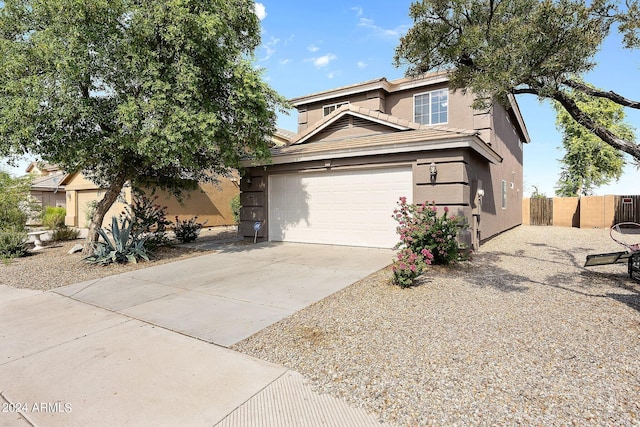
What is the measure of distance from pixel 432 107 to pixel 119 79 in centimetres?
1097

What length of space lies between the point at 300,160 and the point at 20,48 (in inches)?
283

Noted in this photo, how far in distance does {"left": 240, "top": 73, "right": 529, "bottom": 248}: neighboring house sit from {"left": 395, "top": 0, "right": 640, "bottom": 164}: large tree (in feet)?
9.79

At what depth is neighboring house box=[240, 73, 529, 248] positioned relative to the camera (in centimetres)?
867

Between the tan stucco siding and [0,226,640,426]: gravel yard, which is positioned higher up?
the tan stucco siding

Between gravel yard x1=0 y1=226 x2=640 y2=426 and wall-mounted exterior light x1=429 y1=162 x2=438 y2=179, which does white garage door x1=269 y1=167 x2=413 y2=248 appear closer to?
wall-mounted exterior light x1=429 y1=162 x2=438 y2=179

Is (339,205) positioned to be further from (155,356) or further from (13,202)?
(13,202)

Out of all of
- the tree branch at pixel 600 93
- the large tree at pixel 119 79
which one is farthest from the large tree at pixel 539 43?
the large tree at pixel 119 79

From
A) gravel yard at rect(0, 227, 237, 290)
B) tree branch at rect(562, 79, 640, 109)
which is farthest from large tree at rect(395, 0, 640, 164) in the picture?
gravel yard at rect(0, 227, 237, 290)

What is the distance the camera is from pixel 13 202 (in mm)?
11703

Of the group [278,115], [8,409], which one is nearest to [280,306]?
[8,409]

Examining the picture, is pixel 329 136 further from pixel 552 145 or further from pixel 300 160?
pixel 552 145

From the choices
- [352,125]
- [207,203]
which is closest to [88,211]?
[207,203]

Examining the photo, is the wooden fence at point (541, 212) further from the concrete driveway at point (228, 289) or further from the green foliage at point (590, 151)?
the concrete driveway at point (228, 289)

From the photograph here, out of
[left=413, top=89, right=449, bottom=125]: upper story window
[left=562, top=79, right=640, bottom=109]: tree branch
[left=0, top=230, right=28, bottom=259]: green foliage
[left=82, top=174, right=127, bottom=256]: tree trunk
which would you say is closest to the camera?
[left=562, top=79, right=640, bottom=109]: tree branch
